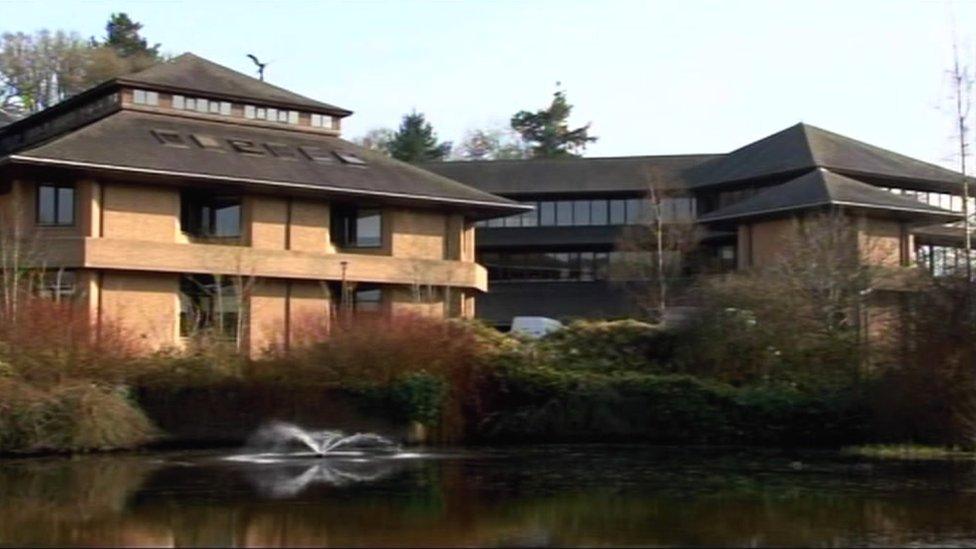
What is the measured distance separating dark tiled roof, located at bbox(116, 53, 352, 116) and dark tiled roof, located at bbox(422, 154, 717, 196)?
16312 millimetres

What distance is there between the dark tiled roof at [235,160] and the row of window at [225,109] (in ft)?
1.55

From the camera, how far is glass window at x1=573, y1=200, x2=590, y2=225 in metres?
66.3

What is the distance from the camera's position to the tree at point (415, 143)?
9788 centimetres

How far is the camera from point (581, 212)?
218 ft

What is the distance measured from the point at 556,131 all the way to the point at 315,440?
6941 cm

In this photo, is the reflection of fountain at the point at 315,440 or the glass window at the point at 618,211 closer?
the reflection of fountain at the point at 315,440

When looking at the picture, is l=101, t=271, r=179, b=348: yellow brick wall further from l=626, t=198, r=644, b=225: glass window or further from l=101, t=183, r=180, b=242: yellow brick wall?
l=626, t=198, r=644, b=225: glass window

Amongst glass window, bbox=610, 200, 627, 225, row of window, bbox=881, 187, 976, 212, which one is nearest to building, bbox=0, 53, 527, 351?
glass window, bbox=610, 200, 627, 225

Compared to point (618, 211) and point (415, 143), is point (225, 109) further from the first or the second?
point (415, 143)

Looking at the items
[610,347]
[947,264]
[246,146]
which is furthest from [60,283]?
[947,264]

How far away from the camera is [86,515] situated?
19.7 metres

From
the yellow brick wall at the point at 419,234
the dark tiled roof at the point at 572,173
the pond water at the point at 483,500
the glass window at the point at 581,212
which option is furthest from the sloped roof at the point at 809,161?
the pond water at the point at 483,500

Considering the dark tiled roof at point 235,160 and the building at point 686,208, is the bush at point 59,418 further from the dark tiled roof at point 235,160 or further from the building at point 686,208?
the building at point 686,208

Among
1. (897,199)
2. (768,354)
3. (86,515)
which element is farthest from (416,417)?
(897,199)
